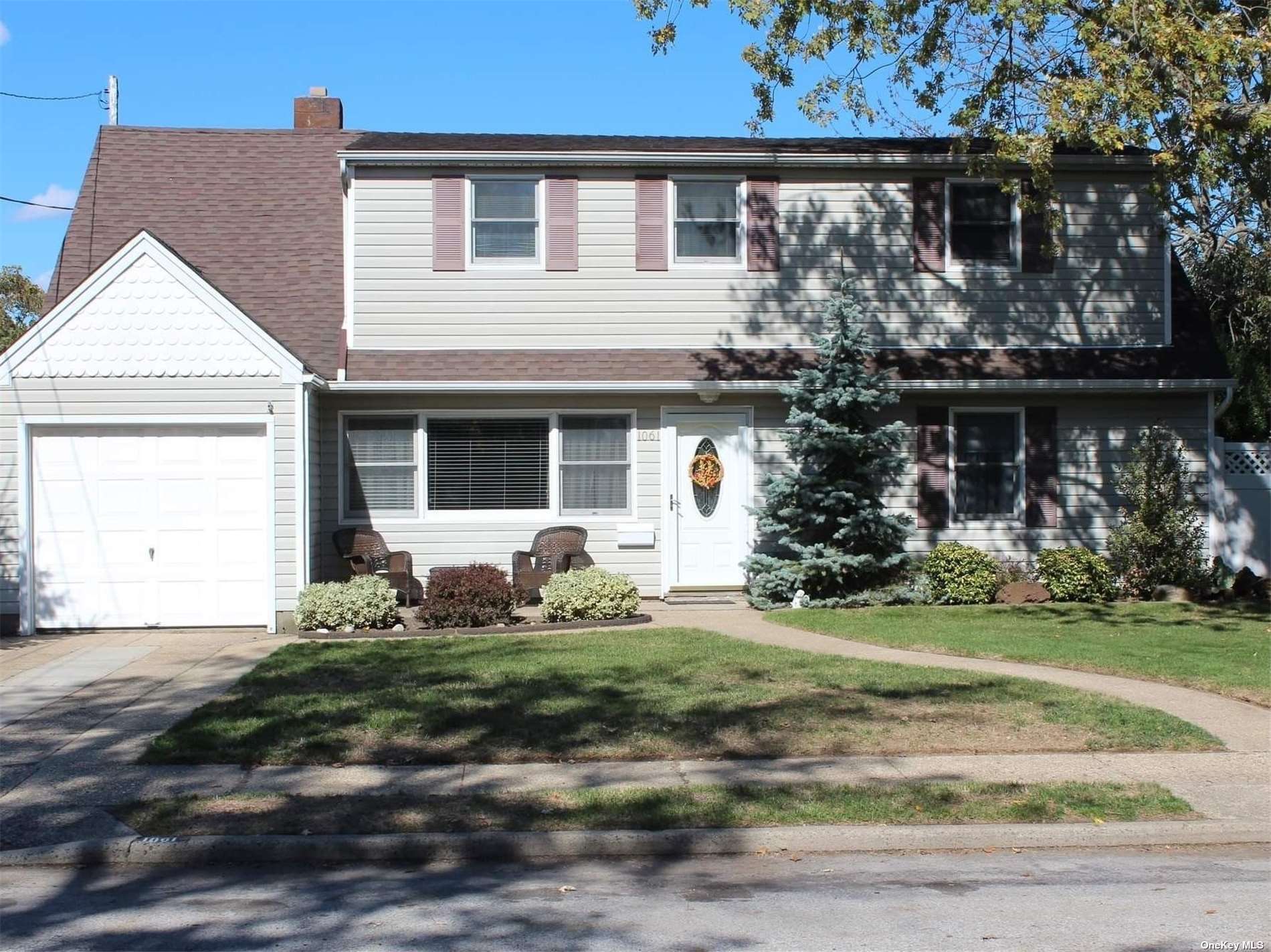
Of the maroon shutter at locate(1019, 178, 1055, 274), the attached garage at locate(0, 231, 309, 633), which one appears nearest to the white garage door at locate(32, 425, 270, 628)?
the attached garage at locate(0, 231, 309, 633)

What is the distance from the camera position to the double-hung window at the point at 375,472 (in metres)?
16.6

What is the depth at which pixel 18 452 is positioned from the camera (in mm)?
14250

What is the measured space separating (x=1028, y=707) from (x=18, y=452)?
11323 millimetres

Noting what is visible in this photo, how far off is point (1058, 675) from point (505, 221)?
9548 millimetres

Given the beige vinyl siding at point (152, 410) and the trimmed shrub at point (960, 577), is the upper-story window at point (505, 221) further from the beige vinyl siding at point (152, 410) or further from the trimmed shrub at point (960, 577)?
the trimmed shrub at point (960, 577)

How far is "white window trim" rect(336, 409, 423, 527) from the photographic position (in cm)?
1653

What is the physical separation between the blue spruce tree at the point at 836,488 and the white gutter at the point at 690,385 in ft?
1.79

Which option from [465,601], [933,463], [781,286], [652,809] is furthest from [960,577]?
[652,809]

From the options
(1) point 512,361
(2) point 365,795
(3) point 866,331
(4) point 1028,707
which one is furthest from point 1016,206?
(2) point 365,795

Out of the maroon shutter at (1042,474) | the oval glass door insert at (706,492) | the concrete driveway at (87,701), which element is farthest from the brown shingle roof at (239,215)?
the maroon shutter at (1042,474)

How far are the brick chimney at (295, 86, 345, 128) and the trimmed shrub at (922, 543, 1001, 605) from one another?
532 inches

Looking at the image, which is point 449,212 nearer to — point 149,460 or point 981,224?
point 149,460

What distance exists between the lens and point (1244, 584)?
16734 millimetres

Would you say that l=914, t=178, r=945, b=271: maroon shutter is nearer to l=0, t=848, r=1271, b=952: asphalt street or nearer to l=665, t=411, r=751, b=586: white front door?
l=665, t=411, r=751, b=586: white front door
